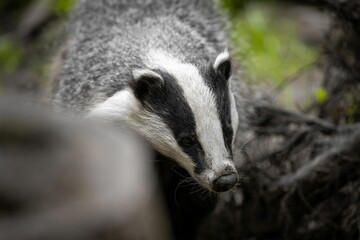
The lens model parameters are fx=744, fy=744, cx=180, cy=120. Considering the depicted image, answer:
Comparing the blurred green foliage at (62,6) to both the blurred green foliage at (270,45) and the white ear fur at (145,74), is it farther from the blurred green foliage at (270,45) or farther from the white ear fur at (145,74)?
the white ear fur at (145,74)

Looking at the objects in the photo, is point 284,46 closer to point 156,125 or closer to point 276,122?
point 276,122

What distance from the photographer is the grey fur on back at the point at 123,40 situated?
13.3 feet

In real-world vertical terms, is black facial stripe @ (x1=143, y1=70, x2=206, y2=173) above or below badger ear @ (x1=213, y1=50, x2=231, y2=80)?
below

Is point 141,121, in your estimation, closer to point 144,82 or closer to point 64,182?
point 144,82

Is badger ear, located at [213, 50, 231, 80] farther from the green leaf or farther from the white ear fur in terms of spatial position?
the green leaf

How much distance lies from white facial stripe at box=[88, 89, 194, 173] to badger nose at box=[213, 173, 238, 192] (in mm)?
174

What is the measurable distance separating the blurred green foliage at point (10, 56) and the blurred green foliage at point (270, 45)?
216cm

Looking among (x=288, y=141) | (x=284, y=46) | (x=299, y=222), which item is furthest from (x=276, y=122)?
(x=284, y=46)

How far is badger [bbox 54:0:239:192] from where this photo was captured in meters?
3.56

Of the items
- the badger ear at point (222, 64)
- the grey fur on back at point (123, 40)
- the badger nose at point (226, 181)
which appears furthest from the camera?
the grey fur on back at point (123, 40)

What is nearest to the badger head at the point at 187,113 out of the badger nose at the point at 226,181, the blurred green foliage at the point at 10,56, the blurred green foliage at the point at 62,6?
the badger nose at the point at 226,181

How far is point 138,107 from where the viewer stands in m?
3.75

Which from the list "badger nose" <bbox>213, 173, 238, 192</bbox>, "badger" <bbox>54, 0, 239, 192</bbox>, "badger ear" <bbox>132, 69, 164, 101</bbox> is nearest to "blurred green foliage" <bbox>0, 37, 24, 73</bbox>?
"badger" <bbox>54, 0, 239, 192</bbox>

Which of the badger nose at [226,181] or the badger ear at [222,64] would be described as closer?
the badger nose at [226,181]
